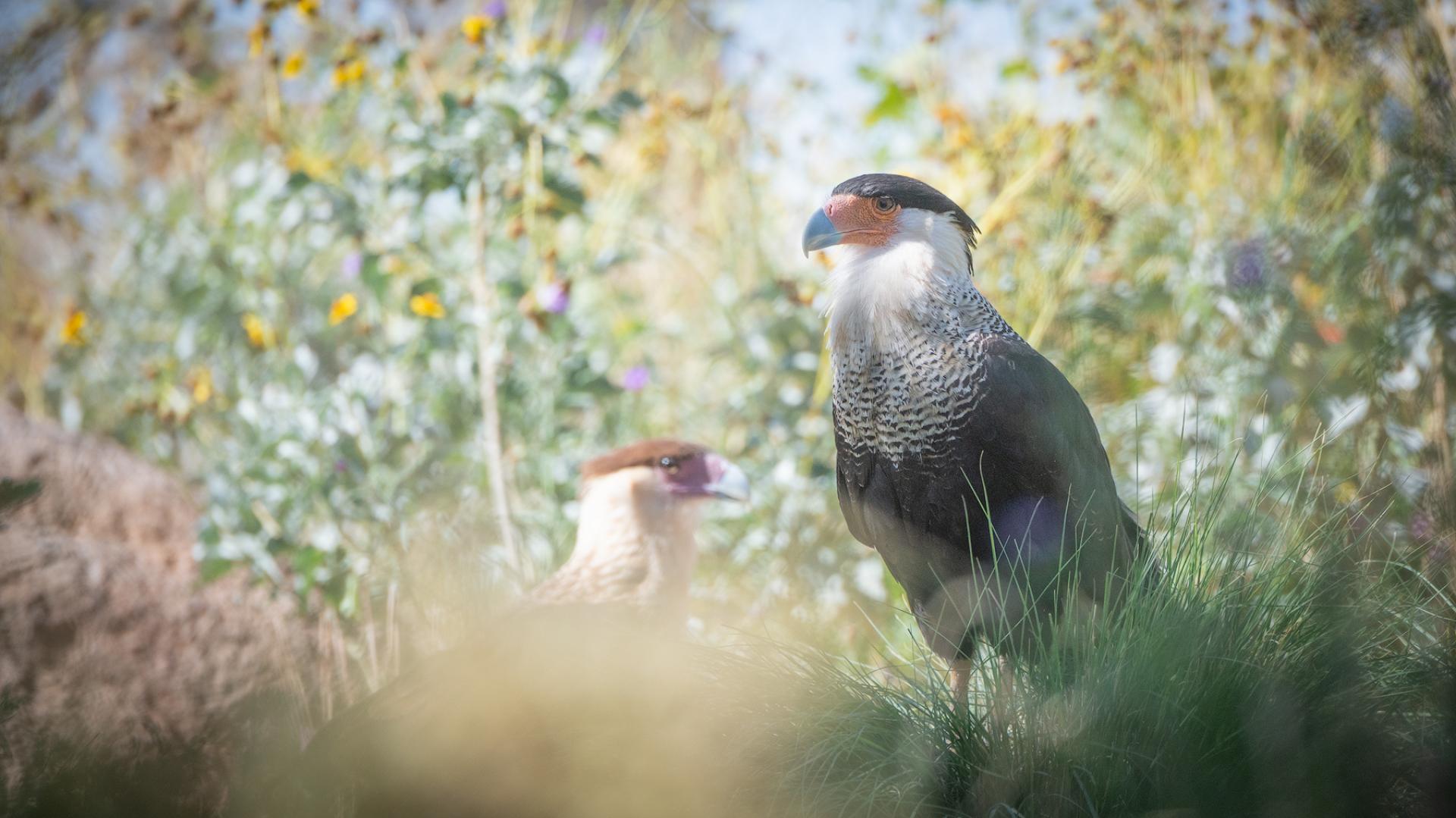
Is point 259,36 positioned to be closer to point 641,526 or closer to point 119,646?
point 119,646

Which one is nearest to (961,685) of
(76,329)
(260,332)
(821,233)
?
(821,233)

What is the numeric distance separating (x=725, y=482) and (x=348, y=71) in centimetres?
186

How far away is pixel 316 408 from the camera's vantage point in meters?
3.68

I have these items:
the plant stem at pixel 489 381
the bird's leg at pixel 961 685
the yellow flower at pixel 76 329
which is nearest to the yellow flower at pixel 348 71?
the plant stem at pixel 489 381

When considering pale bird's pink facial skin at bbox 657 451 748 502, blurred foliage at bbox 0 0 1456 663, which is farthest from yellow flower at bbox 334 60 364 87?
pale bird's pink facial skin at bbox 657 451 748 502

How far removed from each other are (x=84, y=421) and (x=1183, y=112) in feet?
16.1

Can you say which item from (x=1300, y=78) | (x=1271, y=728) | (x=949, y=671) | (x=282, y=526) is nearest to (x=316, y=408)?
(x=282, y=526)

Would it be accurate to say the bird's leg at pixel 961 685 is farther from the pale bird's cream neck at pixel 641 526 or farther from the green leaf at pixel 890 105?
the green leaf at pixel 890 105

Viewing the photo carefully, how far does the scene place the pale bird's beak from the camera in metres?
3.11

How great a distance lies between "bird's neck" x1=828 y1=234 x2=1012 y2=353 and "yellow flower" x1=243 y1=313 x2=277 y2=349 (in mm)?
2633

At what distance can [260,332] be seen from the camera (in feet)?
13.4

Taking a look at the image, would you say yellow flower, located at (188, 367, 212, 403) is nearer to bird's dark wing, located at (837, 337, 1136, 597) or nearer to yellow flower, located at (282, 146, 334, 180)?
yellow flower, located at (282, 146, 334, 180)

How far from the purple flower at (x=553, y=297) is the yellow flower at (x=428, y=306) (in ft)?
1.07

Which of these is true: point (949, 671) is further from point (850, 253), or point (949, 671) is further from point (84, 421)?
point (84, 421)
